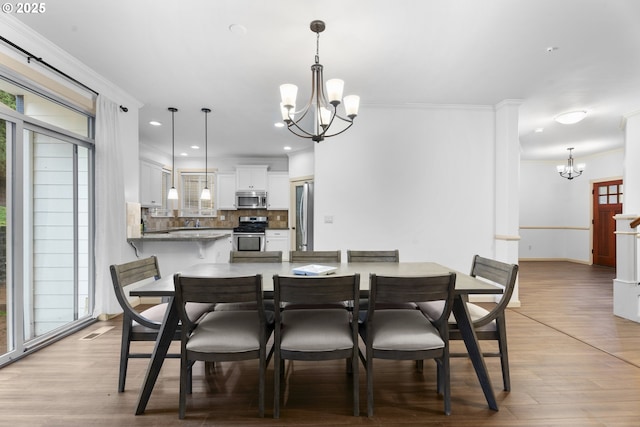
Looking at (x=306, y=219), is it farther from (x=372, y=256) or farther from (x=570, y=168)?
(x=570, y=168)

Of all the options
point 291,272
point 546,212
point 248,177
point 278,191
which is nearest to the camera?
point 291,272

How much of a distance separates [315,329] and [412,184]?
281cm

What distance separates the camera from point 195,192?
23.8 ft

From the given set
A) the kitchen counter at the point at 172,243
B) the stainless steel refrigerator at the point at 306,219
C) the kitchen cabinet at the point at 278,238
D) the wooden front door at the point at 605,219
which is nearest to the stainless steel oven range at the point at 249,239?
the kitchen cabinet at the point at 278,238

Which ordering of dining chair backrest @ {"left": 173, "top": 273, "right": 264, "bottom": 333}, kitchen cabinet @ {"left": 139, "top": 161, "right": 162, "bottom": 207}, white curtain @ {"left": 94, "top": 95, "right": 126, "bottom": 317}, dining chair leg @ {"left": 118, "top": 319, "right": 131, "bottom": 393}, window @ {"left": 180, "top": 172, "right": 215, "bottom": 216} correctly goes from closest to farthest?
1. dining chair backrest @ {"left": 173, "top": 273, "right": 264, "bottom": 333}
2. dining chair leg @ {"left": 118, "top": 319, "right": 131, "bottom": 393}
3. white curtain @ {"left": 94, "top": 95, "right": 126, "bottom": 317}
4. kitchen cabinet @ {"left": 139, "top": 161, "right": 162, "bottom": 207}
5. window @ {"left": 180, "top": 172, "right": 215, "bottom": 216}

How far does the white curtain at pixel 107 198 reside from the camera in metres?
3.31

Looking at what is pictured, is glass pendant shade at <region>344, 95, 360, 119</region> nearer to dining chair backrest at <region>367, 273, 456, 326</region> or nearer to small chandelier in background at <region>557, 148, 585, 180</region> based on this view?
dining chair backrest at <region>367, 273, 456, 326</region>

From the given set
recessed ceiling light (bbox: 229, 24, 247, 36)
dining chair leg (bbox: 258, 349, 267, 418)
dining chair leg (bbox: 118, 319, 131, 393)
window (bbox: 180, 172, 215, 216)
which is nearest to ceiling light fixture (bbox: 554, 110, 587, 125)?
recessed ceiling light (bbox: 229, 24, 247, 36)

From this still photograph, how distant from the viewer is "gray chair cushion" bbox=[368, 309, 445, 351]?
176 cm

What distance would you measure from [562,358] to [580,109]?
3.51 meters

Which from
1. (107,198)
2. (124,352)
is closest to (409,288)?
(124,352)

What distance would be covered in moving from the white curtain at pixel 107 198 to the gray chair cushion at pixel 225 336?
7.02 ft

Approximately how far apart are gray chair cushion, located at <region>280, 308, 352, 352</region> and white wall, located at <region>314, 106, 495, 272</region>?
2.10m

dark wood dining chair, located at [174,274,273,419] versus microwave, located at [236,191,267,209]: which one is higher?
microwave, located at [236,191,267,209]
